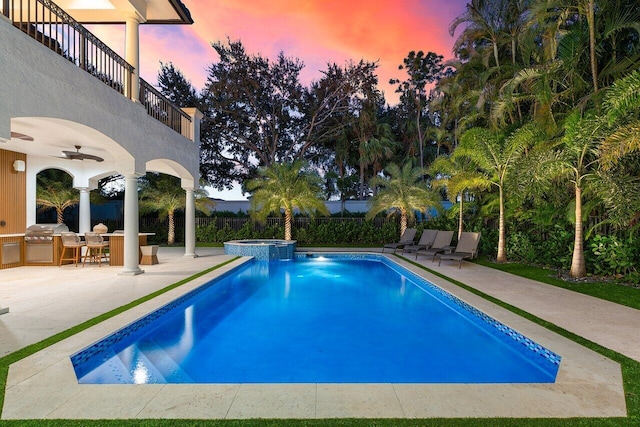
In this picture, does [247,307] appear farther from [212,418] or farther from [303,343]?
[212,418]

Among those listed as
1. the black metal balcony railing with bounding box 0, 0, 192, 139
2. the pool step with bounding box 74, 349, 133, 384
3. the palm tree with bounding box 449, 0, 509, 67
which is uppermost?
the palm tree with bounding box 449, 0, 509, 67

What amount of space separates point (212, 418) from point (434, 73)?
31.7 metres

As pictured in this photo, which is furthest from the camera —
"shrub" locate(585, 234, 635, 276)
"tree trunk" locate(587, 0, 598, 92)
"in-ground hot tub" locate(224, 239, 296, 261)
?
"in-ground hot tub" locate(224, 239, 296, 261)

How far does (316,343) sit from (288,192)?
39.3ft

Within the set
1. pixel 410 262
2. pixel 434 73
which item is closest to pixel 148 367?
pixel 410 262

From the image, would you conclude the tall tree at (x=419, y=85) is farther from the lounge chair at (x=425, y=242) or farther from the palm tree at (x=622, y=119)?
the palm tree at (x=622, y=119)

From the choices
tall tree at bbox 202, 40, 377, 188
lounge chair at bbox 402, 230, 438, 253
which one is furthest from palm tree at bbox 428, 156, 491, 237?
tall tree at bbox 202, 40, 377, 188

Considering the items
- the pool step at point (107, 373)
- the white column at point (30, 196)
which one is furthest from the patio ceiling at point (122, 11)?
the pool step at point (107, 373)

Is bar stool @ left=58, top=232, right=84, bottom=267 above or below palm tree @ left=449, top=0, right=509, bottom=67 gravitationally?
below

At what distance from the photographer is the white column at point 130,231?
9492 millimetres

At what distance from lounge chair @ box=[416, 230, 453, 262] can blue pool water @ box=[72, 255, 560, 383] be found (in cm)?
391

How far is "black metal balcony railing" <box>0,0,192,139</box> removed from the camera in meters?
6.41

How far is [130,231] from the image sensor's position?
9.48 m

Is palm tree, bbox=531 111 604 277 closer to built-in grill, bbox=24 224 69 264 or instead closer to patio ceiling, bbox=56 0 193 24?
patio ceiling, bbox=56 0 193 24
